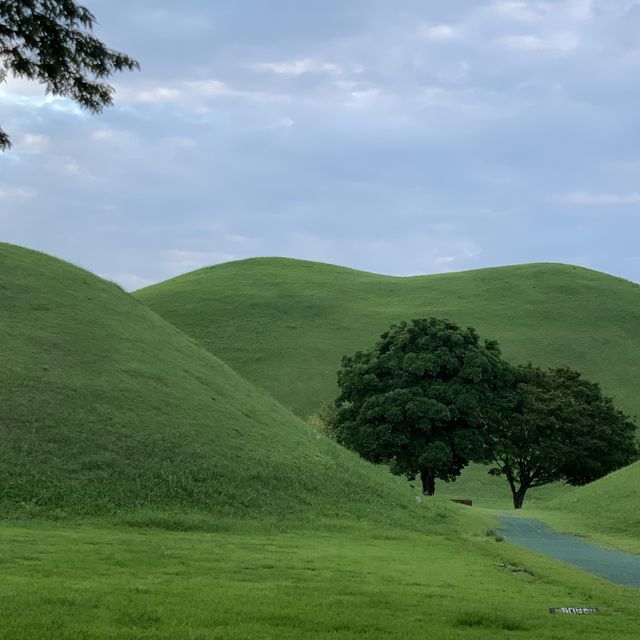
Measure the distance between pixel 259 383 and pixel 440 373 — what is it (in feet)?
144

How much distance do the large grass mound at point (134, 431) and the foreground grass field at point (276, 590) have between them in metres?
3.72

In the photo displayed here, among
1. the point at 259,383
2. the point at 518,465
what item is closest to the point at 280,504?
the point at 518,465

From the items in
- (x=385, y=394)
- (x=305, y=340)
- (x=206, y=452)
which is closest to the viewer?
(x=206, y=452)

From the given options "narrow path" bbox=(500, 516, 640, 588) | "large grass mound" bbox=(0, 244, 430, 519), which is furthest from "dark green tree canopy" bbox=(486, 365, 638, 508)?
"narrow path" bbox=(500, 516, 640, 588)

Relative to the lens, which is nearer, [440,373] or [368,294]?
[440,373]

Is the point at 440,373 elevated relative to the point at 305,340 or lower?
lower

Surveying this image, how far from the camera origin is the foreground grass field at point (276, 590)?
11.8m

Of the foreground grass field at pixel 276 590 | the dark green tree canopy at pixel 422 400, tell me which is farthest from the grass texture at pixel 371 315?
the foreground grass field at pixel 276 590

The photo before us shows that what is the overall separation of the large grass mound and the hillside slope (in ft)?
158

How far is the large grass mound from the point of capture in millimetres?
28594

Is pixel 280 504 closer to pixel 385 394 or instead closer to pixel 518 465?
pixel 385 394

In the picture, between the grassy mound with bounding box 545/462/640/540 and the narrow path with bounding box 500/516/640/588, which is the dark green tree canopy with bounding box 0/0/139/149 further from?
the grassy mound with bounding box 545/462/640/540

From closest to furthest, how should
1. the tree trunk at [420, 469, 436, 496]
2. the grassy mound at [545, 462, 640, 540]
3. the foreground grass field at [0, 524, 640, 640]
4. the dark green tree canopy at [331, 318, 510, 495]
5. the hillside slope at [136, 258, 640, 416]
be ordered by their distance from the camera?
the foreground grass field at [0, 524, 640, 640]
the grassy mound at [545, 462, 640, 540]
the dark green tree canopy at [331, 318, 510, 495]
the tree trunk at [420, 469, 436, 496]
the hillside slope at [136, 258, 640, 416]

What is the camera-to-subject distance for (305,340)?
11262 centimetres
